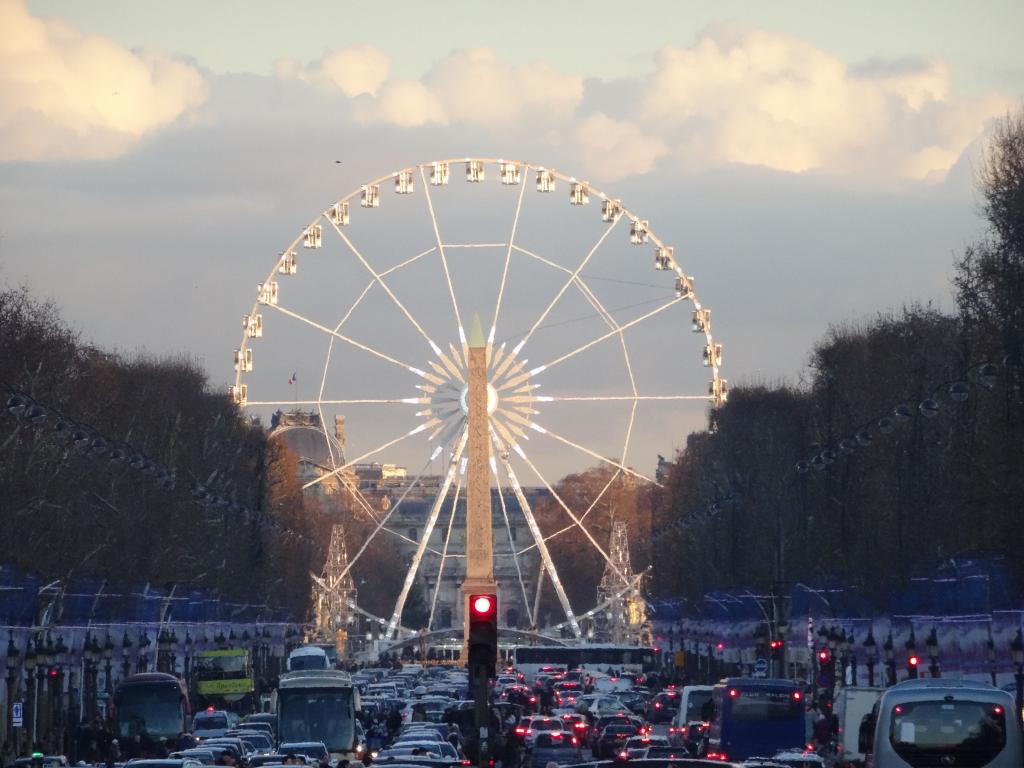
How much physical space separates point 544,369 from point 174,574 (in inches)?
534

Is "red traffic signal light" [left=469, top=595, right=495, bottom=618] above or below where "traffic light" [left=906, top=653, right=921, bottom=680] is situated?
below

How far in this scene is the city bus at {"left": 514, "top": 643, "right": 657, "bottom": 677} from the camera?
105 m

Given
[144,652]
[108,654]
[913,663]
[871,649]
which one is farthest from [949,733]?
[144,652]

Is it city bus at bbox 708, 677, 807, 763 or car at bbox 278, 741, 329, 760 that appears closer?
car at bbox 278, 741, 329, 760

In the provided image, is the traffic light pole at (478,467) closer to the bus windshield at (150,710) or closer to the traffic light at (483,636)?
the bus windshield at (150,710)

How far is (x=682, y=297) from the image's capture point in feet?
270

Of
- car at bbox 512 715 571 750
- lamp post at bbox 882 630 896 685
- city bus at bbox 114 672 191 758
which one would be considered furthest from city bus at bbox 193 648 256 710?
lamp post at bbox 882 630 896 685

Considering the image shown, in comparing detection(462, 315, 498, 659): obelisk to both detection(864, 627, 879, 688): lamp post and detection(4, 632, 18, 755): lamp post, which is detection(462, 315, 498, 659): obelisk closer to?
detection(864, 627, 879, 688): lamp post

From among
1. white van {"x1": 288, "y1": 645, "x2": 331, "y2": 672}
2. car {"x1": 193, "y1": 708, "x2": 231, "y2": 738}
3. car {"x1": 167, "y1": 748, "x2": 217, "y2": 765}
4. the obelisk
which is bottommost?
car {"x1": 167, "y1": 748, "x2": 217, "y2": 765}

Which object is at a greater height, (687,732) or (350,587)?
(350,587)

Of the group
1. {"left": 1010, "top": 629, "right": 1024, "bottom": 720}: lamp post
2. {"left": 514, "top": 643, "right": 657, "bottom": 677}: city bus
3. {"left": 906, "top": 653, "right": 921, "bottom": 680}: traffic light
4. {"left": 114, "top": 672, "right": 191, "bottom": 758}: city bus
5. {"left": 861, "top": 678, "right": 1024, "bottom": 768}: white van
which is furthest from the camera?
{"left": 514, "top": 643, "right": 657, "bottom": 677}: city bus

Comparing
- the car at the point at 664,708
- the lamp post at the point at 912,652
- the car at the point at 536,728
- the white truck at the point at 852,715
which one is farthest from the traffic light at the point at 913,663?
the car at the point at 664,708

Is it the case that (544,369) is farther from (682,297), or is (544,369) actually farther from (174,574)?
(174,574)

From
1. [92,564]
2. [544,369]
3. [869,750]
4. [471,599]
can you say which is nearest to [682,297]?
[544,369]
